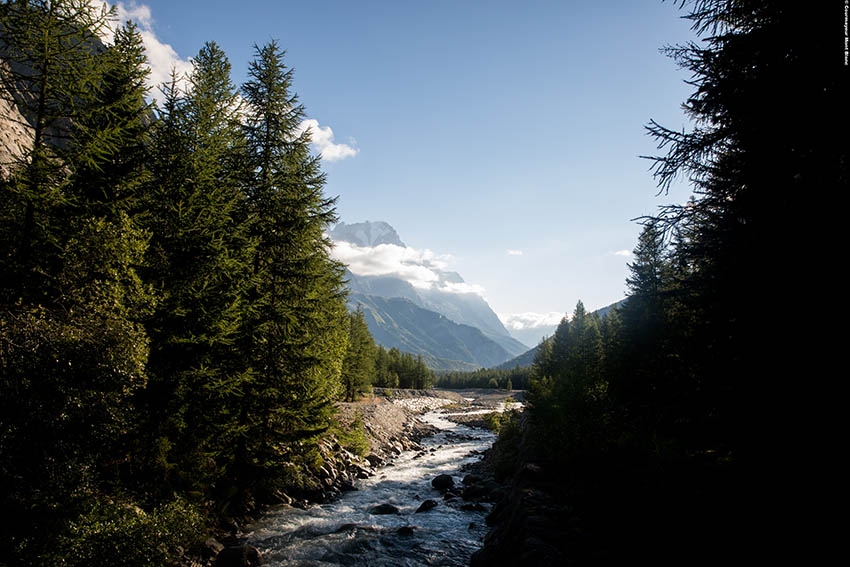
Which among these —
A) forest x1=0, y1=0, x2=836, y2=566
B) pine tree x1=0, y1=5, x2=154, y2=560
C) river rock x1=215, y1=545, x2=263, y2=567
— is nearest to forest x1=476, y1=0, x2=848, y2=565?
forest x1=0, y1=0, x2=836, y2=566

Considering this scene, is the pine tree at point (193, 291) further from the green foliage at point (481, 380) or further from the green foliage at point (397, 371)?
the green foliage at point (481, 380)

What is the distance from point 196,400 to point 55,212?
6809 millimetres

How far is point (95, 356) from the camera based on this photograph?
25.3ft

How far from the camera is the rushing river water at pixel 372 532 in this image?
39.6 feet

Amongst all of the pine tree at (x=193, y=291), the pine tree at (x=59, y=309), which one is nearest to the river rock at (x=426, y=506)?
the pine tree at (x=193, y=291)

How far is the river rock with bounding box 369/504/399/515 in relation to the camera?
655 inches

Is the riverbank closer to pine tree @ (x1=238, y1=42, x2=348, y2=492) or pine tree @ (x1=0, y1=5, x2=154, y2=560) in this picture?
pine tree @ (x1=238, y1=42, x2=348, y2=492)

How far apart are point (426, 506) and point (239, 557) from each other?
8.98 m

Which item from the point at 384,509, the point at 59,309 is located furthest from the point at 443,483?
the point at 59,309

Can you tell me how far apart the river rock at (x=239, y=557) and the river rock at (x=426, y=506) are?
790cm

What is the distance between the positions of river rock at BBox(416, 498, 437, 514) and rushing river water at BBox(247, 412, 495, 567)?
24 centimetres

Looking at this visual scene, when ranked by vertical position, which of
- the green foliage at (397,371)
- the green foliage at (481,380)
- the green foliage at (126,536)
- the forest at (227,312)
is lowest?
the green foliage at (481,380)

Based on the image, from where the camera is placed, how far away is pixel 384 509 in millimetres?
16797

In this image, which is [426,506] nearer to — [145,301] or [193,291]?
[193,291]
